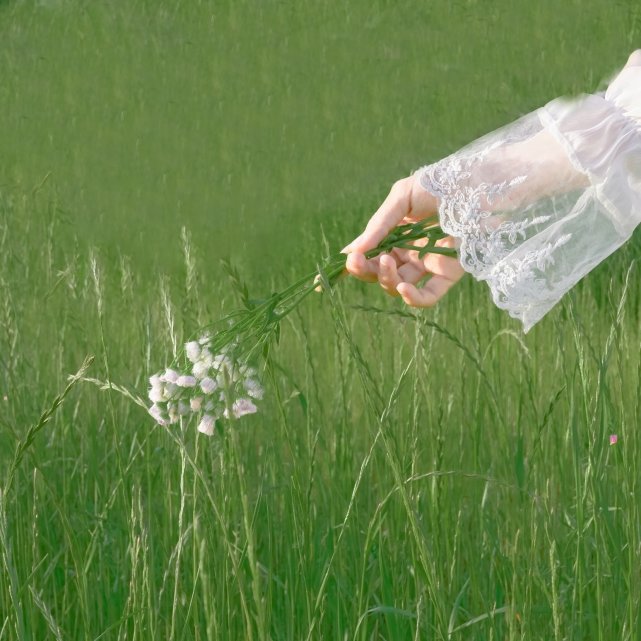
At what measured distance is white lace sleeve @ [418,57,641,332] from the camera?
1755mm

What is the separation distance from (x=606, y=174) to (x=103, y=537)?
97cm

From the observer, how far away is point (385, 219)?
1724mm

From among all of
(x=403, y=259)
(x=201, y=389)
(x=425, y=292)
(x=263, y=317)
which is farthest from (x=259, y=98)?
(x=201, y=389)

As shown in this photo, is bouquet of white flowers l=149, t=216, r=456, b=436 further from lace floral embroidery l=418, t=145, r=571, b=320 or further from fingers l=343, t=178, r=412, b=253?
lace floral embroidery l=418, t=145, r=571, b=320

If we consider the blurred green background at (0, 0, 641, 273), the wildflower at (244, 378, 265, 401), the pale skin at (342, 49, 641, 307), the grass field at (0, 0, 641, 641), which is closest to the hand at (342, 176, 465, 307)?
the pale skin at (342, 49, 641, 307)

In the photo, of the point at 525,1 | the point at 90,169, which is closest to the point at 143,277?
the point at 90,169

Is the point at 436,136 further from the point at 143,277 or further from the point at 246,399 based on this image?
the point at 246,399

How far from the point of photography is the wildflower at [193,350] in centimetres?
133

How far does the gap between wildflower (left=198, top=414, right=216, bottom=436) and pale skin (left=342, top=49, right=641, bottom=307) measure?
1.27 feet

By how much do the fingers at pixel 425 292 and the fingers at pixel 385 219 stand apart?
0.08 meters

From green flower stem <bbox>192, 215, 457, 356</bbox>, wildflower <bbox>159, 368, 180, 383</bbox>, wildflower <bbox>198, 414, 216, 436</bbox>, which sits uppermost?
green flower stem <bbox>192, 215, 457, 356</bbox>

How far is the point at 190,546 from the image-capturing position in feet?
6.36

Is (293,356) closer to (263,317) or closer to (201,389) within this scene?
(263,317)

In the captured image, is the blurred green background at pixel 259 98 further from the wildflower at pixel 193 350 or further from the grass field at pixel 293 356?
the wildflower at pixel 193 350
